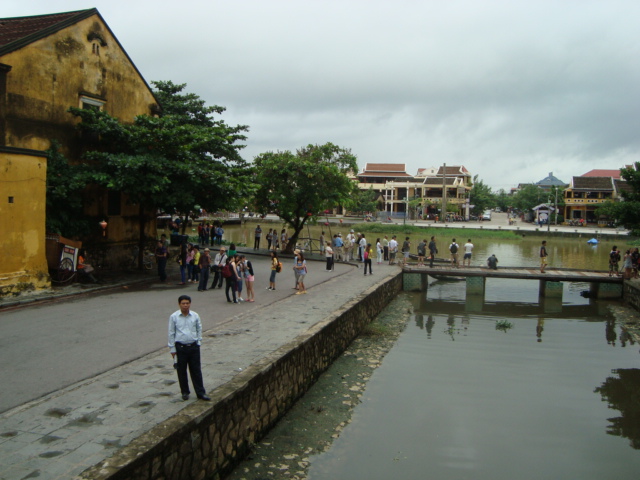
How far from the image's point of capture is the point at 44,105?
1647 centimetres

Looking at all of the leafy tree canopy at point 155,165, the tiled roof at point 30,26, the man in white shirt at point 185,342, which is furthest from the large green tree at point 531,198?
the man in white shirt at point 185,342

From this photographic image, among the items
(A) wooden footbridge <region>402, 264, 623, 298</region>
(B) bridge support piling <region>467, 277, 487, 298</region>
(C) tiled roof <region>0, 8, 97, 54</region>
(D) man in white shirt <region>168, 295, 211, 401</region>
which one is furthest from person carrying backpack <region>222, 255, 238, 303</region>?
(B) bridge support piling <region>467, 277, 487, 298</region>

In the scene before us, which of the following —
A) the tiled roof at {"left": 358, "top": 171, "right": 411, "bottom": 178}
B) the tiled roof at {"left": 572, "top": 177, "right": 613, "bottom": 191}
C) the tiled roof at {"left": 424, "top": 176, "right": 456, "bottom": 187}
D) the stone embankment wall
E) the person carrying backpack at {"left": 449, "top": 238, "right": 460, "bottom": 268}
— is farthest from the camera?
the tiled roof at {"left": 358, "top": 171, "right": 411, "bottom": 178}

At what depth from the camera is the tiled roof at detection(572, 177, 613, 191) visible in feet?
245

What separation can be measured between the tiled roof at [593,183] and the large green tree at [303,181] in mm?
58859

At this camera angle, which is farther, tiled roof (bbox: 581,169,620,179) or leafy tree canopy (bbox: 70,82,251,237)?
tiled roof (bbox: 581,169,620,179)

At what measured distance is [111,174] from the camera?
17.8 metres

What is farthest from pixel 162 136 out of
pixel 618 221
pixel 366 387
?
pixel 618 221

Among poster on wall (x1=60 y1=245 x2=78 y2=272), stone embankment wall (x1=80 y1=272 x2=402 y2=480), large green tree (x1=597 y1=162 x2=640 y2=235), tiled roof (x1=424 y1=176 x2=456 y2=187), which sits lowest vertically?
stone embankment wall (x1=80 y1=272 x2=402 y2=480)

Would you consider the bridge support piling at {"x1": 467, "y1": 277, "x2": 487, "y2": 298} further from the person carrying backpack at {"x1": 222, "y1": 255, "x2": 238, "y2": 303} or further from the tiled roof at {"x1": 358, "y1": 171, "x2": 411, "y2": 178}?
the tiled roof at {"x1": 358, "y1": 171, "x2": 411, "y2": 178}

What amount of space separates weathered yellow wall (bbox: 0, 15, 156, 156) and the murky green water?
40.9ft

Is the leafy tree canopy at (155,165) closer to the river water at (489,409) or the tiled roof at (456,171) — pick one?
the river water at (489,409)

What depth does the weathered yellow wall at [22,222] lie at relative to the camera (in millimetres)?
13961

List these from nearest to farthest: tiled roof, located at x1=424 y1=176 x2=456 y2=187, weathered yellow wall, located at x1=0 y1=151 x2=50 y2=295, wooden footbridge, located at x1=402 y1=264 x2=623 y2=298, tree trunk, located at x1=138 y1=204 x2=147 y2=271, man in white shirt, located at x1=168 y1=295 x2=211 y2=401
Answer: man in white shirt, located at x1=168 y1=295 x2=211 y2=401 < weathered yellow wall, located at x1=0 y1=151 x2=50 y2=295 < tree trunk, located at x1=138 y1=204 x2=147 y2=271 < wooden footbridge, located at x1=402 y1=264 x2=623 y2=298 < tiled roof, located at x1=424 y1=176 x2=456 y2=187
